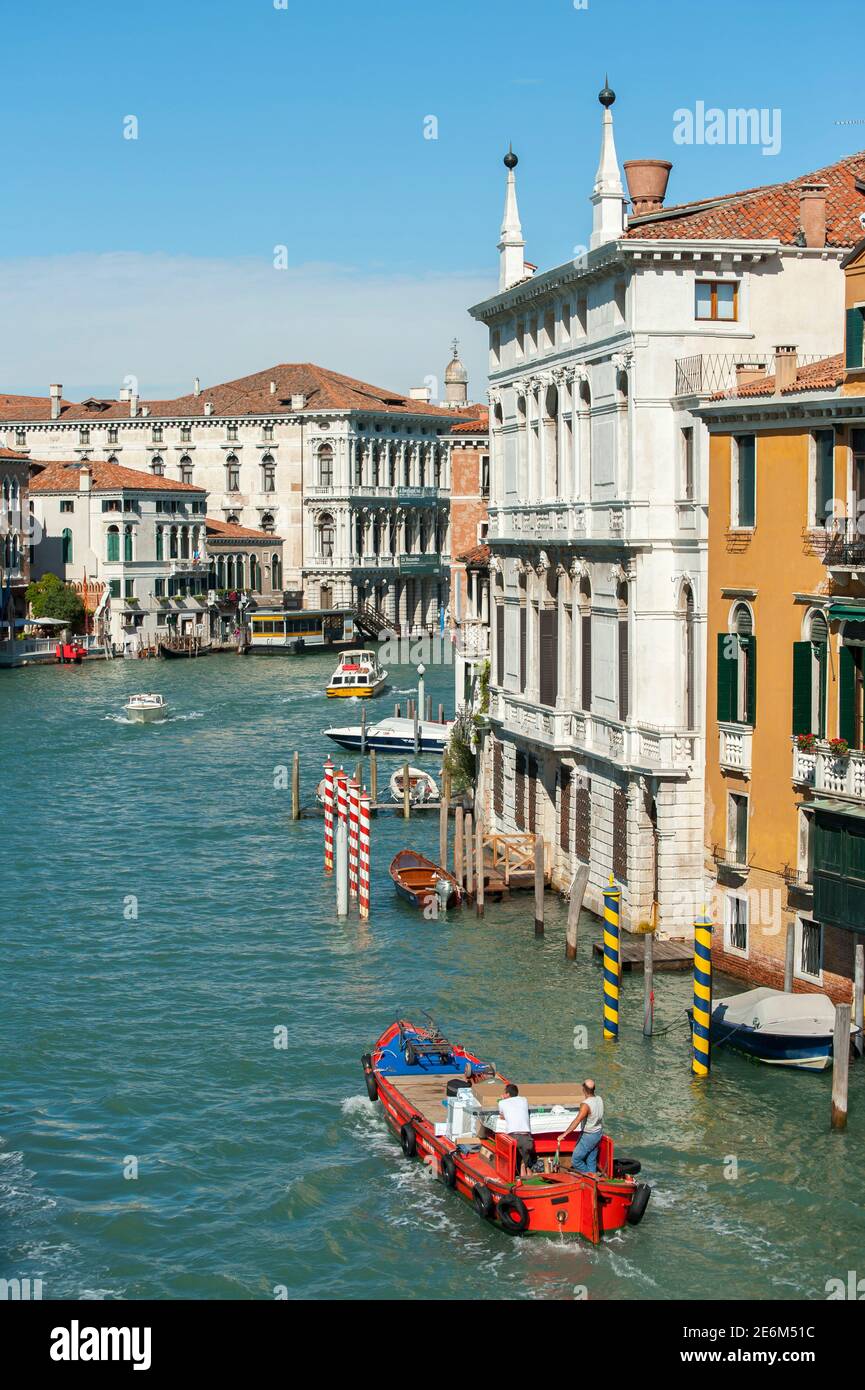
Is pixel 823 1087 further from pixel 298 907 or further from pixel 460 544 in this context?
pixel 460 544

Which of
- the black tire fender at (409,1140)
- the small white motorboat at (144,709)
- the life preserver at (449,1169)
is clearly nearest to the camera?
the life preserver at (449,1169)

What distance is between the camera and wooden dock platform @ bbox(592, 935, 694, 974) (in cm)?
2428

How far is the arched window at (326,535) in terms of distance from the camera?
95188mm

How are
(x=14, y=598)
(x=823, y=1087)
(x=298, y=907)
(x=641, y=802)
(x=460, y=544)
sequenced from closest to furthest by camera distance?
(x=823, y=1087)
(x=641, y=802)
(x=298, y=907)
(x=460, y=544)
(x=14, y=598)

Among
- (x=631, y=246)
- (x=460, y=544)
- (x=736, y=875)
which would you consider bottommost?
(x=736, y=875)

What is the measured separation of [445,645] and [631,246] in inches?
2434

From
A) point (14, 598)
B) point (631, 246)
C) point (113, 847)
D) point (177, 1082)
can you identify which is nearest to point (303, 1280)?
point (177, 1082)

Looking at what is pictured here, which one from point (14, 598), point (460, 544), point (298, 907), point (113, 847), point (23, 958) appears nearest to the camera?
point (23, 958)

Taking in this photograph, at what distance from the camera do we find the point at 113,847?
3553 centimetres

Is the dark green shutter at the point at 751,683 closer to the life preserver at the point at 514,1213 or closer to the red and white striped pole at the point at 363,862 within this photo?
the life preserver at the point at 514,1213

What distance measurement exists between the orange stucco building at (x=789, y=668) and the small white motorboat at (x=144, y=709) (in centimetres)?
Result: 3241

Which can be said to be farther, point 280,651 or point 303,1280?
point 280,651

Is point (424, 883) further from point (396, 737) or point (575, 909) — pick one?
point (396, 737)

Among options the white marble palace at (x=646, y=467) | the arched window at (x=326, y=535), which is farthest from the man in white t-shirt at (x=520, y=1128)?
the arched window at (x=326, y=535)
